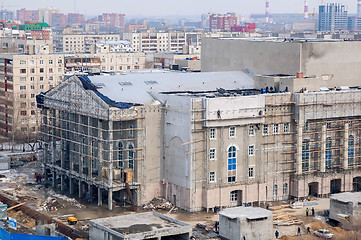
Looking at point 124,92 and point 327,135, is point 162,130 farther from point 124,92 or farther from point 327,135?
point 327,135

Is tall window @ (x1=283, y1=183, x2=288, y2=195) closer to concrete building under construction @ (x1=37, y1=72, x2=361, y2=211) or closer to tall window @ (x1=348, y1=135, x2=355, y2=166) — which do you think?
concrete building under construction @ (x1=37, y1=72, x2=361, y2=211)

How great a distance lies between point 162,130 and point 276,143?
1046 centimetres

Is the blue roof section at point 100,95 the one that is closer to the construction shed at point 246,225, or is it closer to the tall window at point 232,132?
the tall window at point 232,132

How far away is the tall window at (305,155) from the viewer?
79.6m

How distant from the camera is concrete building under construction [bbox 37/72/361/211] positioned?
245 ft

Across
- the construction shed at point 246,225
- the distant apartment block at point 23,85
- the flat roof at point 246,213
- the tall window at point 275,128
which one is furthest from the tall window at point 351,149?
the distant apartment block at point 23,85

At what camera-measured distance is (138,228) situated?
64.8 m

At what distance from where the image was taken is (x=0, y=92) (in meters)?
124

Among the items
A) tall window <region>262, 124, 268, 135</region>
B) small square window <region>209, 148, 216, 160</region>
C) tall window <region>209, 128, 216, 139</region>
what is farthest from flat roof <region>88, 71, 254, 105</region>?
tall window <region>262, 124, 268, 135</region>

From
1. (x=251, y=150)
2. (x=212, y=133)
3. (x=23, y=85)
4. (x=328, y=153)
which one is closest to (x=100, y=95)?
(x=212, y=133)

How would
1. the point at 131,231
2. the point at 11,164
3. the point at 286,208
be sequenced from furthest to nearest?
the point at 11,164 < the point at 286,208 < the point at 131,231

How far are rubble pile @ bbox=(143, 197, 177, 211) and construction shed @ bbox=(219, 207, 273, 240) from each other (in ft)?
31.2

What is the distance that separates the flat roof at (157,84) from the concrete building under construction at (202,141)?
0.18 m

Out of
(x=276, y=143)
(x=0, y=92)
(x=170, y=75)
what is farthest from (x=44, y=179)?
(x=0, y=92)
